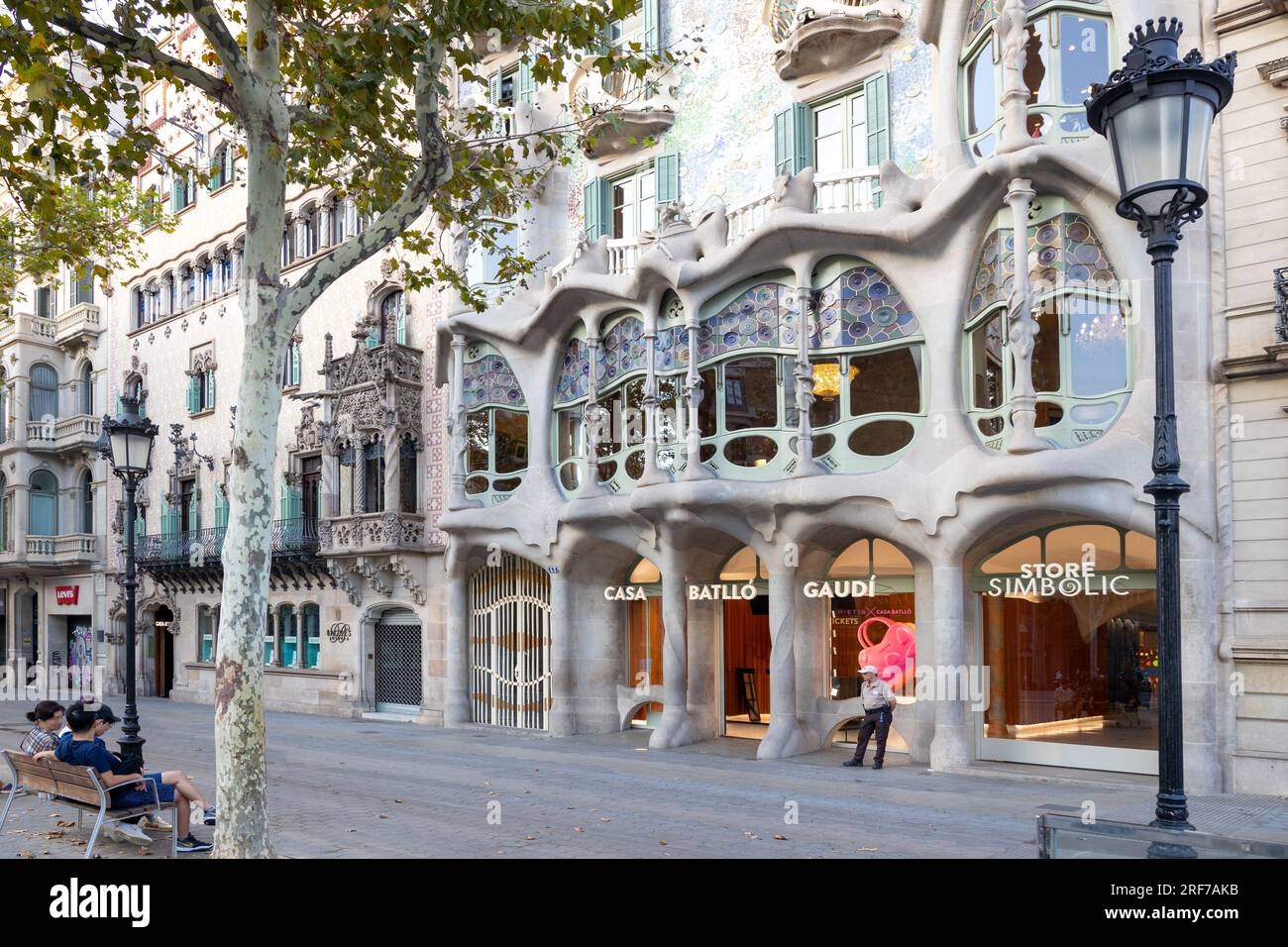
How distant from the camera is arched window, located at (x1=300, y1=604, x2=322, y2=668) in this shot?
27.2 metres

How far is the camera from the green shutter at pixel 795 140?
1842 centimetres

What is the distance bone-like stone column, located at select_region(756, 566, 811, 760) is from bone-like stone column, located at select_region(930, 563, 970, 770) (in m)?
2.42

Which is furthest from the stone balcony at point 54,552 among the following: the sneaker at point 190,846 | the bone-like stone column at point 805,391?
the sneaker at point 190,846

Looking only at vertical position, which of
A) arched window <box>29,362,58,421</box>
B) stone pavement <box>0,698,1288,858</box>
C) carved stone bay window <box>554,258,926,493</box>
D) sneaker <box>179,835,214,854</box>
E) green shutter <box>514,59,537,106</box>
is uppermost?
green shutter <box>514,59,537,106</box>

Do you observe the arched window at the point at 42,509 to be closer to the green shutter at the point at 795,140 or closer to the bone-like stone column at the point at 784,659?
the bone-like stone column at the point at 784,659

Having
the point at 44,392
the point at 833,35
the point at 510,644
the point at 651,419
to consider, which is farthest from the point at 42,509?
the point at 833,35

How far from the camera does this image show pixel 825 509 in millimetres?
16328

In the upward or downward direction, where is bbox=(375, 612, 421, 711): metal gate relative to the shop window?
downward

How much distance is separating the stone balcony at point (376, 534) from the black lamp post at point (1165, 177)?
758 inches

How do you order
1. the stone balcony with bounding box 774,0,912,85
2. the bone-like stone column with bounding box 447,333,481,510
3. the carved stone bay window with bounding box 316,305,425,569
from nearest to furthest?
the stone balcony with bounding box 774,0,912,85
the bone-like stone column with bounding box 447,333,481,510
the carved stone bay window with bounding box 316,305,425,569

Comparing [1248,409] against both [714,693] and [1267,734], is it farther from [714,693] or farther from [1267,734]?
[714,693]

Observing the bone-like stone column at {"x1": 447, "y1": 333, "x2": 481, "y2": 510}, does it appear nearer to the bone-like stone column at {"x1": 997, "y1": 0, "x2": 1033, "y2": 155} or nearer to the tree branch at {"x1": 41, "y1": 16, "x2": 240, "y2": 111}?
the bone-like stone column at {"x1": 997, "y1": 0, "x2": 1033, "y2": 155}

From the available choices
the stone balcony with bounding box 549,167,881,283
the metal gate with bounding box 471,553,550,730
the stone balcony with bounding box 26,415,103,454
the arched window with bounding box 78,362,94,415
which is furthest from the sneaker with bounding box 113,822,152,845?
the arched window with bounding box 78,362,94,415
